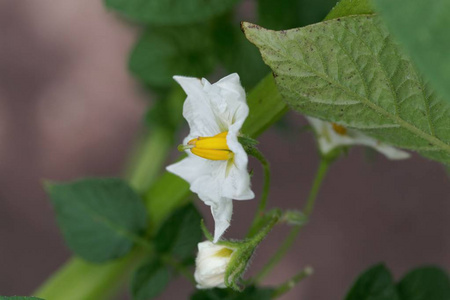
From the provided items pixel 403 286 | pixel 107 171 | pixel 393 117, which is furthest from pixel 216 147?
pixel 107 171

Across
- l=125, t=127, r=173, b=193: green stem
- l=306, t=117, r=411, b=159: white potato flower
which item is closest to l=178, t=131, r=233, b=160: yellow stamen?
l=306, t=117, r=411, b=159: white potato flower

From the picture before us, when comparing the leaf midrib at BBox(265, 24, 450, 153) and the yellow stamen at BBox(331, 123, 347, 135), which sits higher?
the leaf midrib at BBox(265, 24, 450, 153)

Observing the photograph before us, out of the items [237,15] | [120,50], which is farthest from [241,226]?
[237,15]

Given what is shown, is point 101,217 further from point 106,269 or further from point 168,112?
point 168,112

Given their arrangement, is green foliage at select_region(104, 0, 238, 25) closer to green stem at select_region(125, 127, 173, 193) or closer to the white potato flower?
the white potato flower

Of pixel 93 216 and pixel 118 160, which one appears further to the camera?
pixel 118 160

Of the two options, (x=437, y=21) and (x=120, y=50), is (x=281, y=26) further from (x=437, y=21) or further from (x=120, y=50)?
(x=120, y=50)
